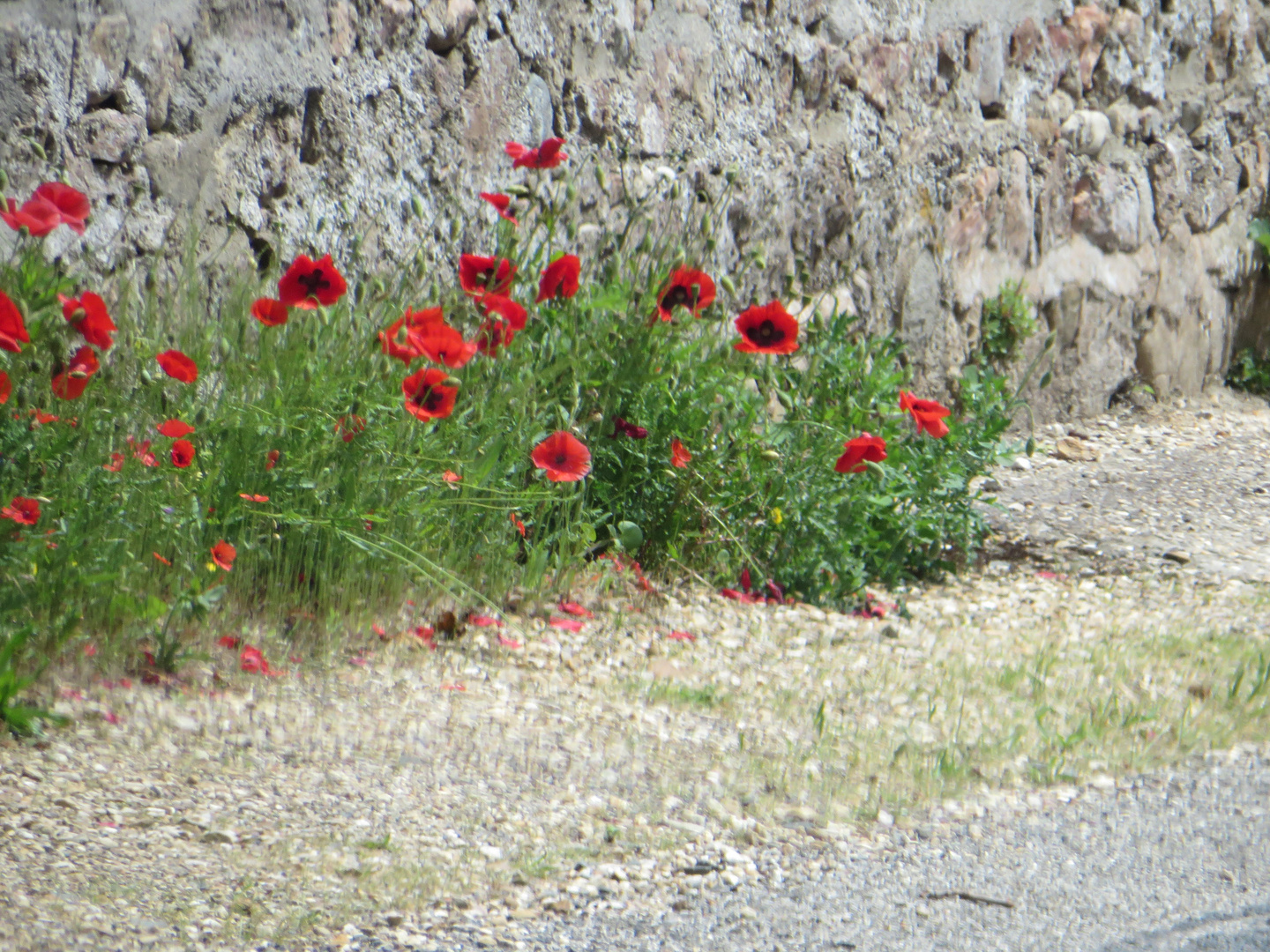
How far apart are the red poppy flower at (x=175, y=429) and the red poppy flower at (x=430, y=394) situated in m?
0.44

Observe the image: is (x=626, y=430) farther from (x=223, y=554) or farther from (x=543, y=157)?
(x=223, y=554)

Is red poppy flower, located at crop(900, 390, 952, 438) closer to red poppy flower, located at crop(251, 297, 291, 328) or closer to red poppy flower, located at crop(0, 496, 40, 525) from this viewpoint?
red poppy flower, located at crop(251, 297, 291, 328)

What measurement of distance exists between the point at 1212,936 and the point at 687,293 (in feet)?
6.26

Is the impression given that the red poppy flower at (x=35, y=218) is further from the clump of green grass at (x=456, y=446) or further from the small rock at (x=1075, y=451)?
the small rock at (x=1075, y=451)

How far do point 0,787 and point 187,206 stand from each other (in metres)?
1.59

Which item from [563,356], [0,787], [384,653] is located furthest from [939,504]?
[0,787]

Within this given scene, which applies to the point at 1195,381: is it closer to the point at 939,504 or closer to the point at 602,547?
the point at 939,504

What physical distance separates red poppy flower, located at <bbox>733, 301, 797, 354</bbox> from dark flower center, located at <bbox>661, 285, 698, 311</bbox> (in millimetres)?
131

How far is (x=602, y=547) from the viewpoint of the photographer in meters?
3.34

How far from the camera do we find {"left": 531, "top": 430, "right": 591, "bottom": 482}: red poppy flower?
9.21 feet

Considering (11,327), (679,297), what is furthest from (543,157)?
(11,327)

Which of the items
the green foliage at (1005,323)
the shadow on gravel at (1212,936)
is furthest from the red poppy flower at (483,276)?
the green foliage at (1005,323)

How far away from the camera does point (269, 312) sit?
2.66 meters

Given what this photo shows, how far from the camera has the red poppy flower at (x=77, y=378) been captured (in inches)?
89.2
